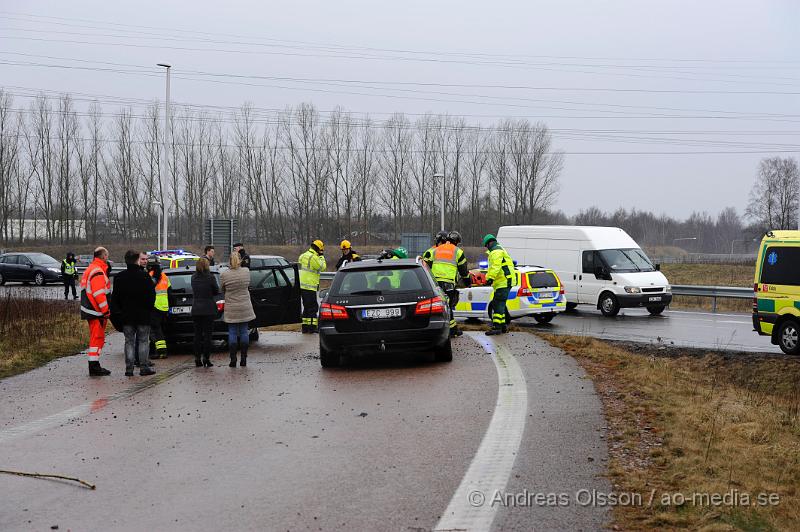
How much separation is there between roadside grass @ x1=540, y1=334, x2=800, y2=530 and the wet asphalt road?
24cm

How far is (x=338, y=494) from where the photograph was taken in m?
5.75

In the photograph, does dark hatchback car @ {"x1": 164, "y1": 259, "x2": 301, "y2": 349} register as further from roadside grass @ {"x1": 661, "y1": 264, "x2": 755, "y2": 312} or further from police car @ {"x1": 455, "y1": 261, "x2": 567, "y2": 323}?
roadside grass @ {"x1": 661, "y1": 264, "x2": 755, "y2": 312}

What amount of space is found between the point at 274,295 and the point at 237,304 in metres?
3.03

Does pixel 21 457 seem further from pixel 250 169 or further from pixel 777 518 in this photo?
pixel 250 169

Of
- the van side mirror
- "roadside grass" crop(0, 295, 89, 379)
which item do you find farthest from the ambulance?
"roadside grass" crop(0, 295, 89, 379)

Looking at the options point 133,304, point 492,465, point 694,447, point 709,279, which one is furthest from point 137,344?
point 709,279

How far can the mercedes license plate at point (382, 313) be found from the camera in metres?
12.0

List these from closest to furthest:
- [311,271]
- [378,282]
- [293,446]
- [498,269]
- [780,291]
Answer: [293,446] < [378,282] < [498,269] < [780,291] < [311,271]

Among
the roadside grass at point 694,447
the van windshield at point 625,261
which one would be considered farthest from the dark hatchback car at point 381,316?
the van windshield at point 625,261

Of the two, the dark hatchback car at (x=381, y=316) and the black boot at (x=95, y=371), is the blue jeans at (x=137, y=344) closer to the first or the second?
the black boot at (x=95, y=371)

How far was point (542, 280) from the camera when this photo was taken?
21984mm

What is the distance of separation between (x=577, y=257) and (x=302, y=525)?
22.8 meters

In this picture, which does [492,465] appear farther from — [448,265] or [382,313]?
[448,265]

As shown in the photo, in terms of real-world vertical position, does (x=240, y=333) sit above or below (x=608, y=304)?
above
